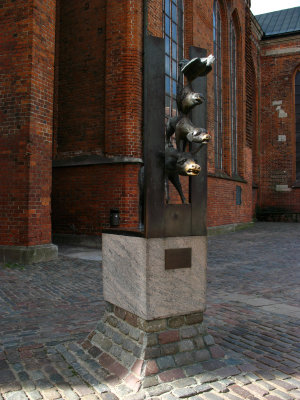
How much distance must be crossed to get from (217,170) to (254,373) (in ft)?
44.2

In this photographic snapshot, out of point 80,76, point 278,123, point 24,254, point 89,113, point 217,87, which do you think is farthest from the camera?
point 278,123

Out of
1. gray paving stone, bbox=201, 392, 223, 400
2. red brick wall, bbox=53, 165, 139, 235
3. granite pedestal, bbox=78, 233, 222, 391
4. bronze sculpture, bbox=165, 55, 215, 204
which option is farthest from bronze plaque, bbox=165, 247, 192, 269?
red brick wall, bbox=53, 165, 139, 235

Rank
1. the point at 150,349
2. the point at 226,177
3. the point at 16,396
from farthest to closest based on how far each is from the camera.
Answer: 1. the point at 226,177
2. the point at 150,349
3. the point at 16,396

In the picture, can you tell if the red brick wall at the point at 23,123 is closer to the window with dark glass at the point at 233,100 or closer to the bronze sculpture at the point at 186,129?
the bronze sculpture at the point at 186,129

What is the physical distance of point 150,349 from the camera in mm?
2908

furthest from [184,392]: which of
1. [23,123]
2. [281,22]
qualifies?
[281,22]

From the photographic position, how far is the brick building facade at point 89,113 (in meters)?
7.72

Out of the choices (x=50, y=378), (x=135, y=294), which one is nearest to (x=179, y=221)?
(x=135, y=294)

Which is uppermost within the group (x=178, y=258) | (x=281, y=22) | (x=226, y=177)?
(x=281, y=22)

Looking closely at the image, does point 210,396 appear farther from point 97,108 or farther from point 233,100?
point 233,100

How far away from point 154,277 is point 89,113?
28.5 feet

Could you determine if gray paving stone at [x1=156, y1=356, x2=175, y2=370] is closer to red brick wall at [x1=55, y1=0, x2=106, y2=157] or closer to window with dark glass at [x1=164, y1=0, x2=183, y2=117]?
red brick wall at [x1=55, y1=0, x2=106, y2=157]

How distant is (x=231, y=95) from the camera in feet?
57.9

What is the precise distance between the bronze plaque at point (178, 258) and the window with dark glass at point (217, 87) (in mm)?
13596
